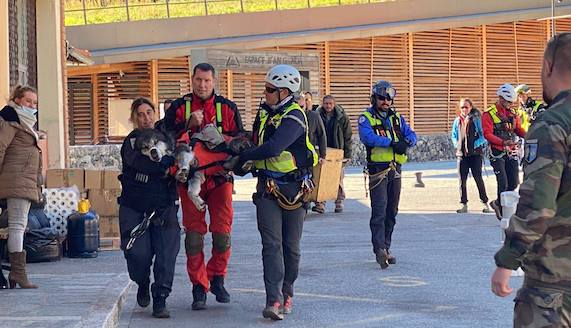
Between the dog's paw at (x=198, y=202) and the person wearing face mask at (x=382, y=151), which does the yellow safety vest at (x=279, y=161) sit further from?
the person wearing face mask at (x=382, y=151)

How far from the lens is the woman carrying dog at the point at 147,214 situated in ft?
29.0

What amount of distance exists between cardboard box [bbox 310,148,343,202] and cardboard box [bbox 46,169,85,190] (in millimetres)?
3907

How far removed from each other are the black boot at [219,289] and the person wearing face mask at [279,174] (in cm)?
74

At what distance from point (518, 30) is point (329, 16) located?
27.7ft

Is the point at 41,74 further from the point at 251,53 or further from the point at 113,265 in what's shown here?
the point at 113,265

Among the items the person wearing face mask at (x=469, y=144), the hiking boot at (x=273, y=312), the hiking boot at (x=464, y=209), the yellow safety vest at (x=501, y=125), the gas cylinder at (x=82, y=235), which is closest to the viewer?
the hiking boot at (x=273, y=312)

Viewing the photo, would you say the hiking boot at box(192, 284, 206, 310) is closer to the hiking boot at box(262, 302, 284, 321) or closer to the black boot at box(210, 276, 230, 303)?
the black boot at box(210, 276, 230, 303)

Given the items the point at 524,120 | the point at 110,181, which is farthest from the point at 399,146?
the point at 524,120

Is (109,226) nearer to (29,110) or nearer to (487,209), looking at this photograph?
(29,110)

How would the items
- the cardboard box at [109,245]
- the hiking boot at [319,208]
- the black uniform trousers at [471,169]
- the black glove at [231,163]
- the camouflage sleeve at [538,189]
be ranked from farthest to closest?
the hiking boot at [319,208] < the black uniform trousers at [471,169] < the cardboard box at [109,245] < the black glove at [231,163] < the camouflage sleeve at [538,189]

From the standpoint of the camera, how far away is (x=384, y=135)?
11.5 meters

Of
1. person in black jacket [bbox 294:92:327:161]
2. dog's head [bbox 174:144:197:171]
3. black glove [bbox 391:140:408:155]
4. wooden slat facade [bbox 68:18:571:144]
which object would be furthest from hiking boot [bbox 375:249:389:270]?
wooden slat facade [bbox 68:18:571:144]

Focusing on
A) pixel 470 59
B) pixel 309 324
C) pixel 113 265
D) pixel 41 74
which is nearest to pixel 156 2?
pixel 470 59

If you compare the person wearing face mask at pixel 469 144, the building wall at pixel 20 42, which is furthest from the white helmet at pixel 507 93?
the building wall at pixel 20 42
